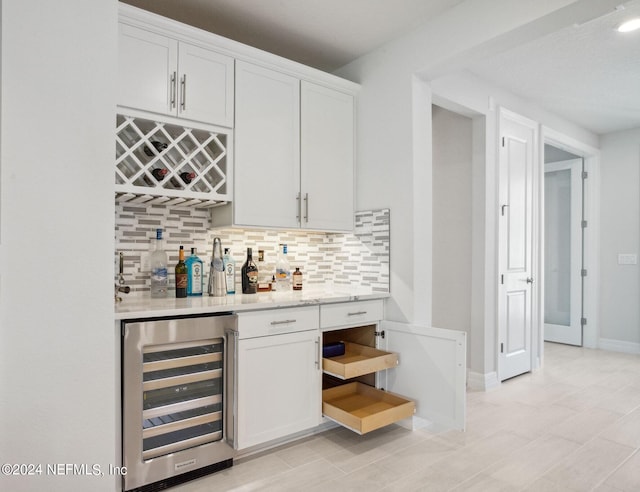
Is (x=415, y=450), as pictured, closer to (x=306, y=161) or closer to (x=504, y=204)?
(x=306, y=161)

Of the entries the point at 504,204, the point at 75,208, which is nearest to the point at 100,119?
the point at 75,208

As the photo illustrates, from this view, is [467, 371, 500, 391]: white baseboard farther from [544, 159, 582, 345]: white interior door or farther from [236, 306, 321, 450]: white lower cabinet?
[544, 159, 582, 345]: white interior door

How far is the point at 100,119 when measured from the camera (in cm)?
169

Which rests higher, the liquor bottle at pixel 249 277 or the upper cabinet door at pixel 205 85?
the upper cabinet door at pixel 205 85

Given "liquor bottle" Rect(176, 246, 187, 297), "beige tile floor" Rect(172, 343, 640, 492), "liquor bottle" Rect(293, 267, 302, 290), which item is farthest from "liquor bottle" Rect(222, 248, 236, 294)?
"beige tile floor" Rect(172, 343, 640, 492)

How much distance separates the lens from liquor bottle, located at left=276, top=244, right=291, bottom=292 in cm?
309

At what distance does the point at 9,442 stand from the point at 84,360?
34 cm

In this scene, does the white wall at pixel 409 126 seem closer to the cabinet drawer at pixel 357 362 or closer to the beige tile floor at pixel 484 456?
Result: the cabinet drawer at pixel 357 362

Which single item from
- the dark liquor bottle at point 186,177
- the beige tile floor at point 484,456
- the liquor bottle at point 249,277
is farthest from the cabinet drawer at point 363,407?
the dark liquor bottle at point 186,177

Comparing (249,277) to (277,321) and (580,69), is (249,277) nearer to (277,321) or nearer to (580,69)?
(277,321)

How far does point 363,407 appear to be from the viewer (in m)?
2.67

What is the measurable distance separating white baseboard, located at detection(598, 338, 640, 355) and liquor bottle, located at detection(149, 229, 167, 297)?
5.17 meters

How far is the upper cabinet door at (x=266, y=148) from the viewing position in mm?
2570

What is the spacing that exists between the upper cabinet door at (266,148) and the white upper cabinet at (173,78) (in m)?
0.11
